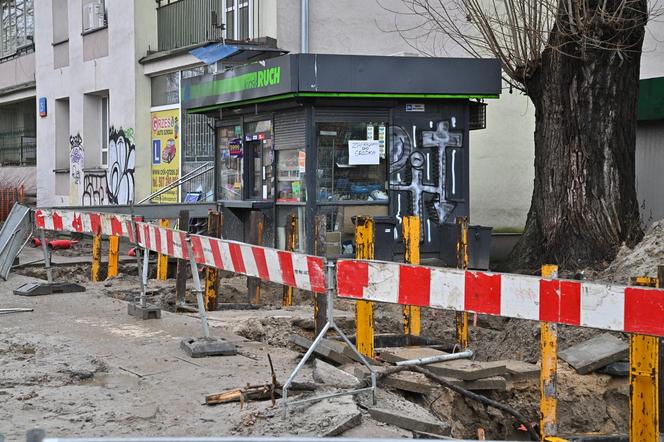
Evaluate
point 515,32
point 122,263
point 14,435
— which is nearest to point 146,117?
point 122,263

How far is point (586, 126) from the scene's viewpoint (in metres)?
13.4

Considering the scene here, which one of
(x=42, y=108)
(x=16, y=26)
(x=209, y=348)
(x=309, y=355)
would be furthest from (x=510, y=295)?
(x=16, y=26)

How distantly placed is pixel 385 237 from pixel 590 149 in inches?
126

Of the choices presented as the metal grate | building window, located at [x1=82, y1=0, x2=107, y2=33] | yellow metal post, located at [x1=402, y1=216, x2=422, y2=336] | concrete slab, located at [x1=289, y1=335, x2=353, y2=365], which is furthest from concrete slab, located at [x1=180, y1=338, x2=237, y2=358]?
building window, located at [x1=82, y1=0, x2=107, y2=33]

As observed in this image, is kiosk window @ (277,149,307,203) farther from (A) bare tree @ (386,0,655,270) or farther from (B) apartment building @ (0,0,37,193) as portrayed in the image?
(B) apartment building @ (0,0,37,193)

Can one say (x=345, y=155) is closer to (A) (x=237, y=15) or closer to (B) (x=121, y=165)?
(A) (x=237, y=15)

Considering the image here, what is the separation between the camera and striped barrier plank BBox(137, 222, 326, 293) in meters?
7.42

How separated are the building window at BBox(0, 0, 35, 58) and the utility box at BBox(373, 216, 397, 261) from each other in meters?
20.3

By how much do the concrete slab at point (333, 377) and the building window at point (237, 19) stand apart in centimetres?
1230

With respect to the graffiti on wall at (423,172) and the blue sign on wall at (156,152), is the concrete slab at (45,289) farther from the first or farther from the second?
the blue sign on wall at (156,152)

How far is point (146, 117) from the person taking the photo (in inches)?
893

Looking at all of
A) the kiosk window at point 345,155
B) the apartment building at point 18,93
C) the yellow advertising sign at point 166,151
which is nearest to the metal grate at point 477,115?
the kiosk window at point 345,155

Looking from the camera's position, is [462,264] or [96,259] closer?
[462,264]

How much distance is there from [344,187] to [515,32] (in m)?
3.36
